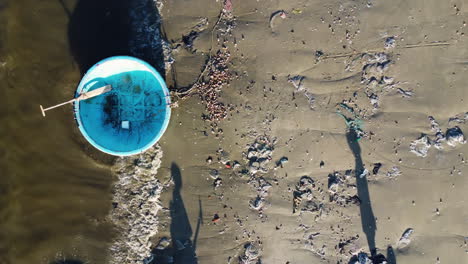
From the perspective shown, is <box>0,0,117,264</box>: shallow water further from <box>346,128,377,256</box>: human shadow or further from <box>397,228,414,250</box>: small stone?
<box>397,228,414,250</box>: small stone

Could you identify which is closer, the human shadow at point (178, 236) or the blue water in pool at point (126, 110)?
the blue water in pool at point (126, 110)

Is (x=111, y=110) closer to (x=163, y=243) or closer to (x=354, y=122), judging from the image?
(x=163, y=243)

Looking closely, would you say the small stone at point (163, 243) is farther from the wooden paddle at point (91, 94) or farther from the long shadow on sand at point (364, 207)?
the long shadow on sand at point (364, 207)

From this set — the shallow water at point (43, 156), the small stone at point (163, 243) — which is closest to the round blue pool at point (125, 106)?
the shallow water at point (43, 156)

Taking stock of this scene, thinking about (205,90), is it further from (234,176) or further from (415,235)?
(415,235)

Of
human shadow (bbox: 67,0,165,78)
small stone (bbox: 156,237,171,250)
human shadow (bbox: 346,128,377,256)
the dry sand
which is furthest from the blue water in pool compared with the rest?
human shadow (bbox: 346,128,377,256)

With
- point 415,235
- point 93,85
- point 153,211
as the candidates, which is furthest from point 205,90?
point 415,235
